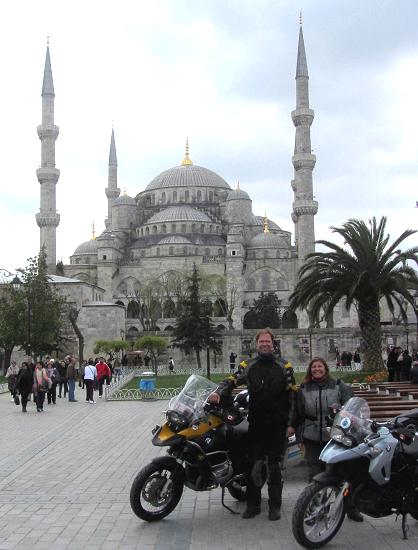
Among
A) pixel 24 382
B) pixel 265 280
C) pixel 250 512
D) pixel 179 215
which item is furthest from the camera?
pixel 179 215

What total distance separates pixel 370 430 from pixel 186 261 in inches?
2431

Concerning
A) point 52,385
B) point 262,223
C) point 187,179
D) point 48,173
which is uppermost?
point 187,179

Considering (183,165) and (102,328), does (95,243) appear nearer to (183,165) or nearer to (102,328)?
(183,165)

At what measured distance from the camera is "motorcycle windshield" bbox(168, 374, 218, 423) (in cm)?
570

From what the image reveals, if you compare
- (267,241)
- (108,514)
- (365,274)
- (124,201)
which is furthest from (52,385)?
(124,201)

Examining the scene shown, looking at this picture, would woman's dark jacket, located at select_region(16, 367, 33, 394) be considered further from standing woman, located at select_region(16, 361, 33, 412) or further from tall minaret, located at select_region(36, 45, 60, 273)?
tall minaret, located at select_region(36, 45, 60, 273)

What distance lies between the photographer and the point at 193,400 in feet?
18.9

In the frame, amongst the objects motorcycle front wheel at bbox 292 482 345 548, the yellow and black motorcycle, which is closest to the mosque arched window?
the yellow and black motorcycle

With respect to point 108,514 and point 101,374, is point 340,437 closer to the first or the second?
point 108,514

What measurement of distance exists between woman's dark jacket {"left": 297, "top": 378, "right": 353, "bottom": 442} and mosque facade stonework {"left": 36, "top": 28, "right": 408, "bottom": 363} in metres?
38.4

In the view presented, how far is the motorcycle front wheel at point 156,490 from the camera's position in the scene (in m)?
5.32

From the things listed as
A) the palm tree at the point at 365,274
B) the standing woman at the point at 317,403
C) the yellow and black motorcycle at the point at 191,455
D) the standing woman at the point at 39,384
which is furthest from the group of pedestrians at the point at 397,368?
the yellow and black motorcycle at the point at 191,455

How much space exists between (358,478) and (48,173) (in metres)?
53.3

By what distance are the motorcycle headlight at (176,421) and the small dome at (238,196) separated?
224 ft
